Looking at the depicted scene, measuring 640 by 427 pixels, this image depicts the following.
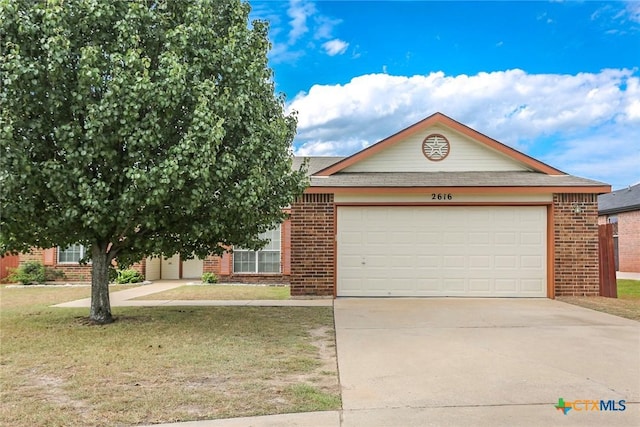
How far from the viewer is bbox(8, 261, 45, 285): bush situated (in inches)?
653

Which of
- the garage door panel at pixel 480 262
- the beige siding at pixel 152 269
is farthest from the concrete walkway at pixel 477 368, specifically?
the beige siding at pixel 152 269

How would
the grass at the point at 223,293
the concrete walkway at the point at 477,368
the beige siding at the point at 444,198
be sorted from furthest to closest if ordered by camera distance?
the grass at the point at 223,293, the beige siding at the point at 444,198, the concrete walkway at the point at 477,368

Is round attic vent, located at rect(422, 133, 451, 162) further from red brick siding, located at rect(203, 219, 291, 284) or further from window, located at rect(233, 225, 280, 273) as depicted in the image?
window, located at rect(233, 225, 280, 273)

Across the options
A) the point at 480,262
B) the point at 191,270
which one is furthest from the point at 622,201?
the point at 191,270

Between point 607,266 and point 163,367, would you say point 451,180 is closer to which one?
point 607,266

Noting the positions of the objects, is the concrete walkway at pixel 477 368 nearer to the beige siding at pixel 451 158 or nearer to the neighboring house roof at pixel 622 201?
the beige siding at pixel 451 158

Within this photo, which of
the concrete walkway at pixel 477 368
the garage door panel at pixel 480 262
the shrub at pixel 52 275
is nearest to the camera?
the concrete walkway at pixel 477 368

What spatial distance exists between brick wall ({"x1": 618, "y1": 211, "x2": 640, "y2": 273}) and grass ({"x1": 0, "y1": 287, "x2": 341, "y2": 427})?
2103 cm

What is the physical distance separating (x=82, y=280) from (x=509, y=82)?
15.6m

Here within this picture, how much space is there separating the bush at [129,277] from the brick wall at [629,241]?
22.7m

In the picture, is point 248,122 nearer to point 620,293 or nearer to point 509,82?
point 509,82

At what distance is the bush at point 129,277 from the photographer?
16661 mm

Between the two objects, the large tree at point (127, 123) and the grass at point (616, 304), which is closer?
the large tree at point (127, 123)

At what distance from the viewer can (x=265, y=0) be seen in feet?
31.7
